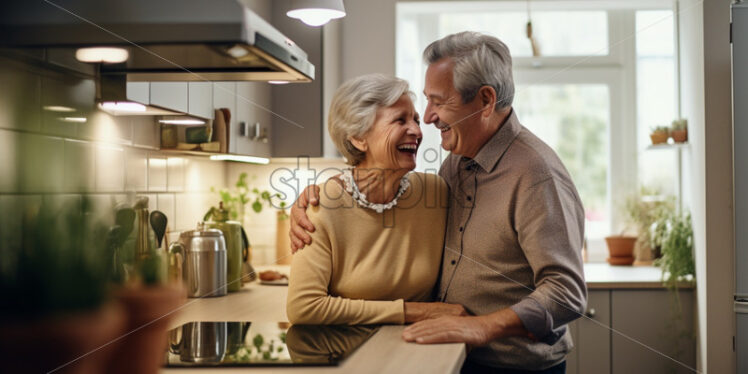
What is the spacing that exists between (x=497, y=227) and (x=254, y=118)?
3.25ft

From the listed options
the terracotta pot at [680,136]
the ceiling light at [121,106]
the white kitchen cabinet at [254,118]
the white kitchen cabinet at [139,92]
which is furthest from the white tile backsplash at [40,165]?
the terracotta pot at [680,136]

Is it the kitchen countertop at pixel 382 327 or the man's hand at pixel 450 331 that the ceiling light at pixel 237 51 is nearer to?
the kitchen countertop at pixel 382 327

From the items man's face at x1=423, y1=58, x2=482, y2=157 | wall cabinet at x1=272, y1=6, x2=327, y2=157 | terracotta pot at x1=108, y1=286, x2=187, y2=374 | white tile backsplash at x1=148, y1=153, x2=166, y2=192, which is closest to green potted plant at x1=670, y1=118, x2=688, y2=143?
wall cabinet at x1=272, y1=6, x2=327, y2=157

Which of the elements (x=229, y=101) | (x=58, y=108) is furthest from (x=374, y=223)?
(x=58, y=108)

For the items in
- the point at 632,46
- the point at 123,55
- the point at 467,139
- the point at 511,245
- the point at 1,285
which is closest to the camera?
the point at 1,285

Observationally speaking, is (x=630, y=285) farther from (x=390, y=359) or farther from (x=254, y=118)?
(x=390, y=359)

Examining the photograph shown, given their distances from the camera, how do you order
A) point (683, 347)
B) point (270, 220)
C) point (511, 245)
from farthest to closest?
point (270, 220), point (683, 347), point (511, 245)

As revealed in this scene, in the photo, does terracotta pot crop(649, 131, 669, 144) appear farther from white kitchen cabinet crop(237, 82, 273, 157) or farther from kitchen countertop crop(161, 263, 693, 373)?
white kitchen cabinet crop(237, 82, 273, 157)

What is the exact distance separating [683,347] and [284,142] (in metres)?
1.67

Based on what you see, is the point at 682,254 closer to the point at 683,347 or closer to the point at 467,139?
the point at 683,347

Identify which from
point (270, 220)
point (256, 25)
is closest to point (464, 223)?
point (256, 25)

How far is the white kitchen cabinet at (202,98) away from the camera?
1.22 metres

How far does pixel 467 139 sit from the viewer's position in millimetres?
1378

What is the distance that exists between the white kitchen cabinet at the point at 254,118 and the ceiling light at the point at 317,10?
0.27m
